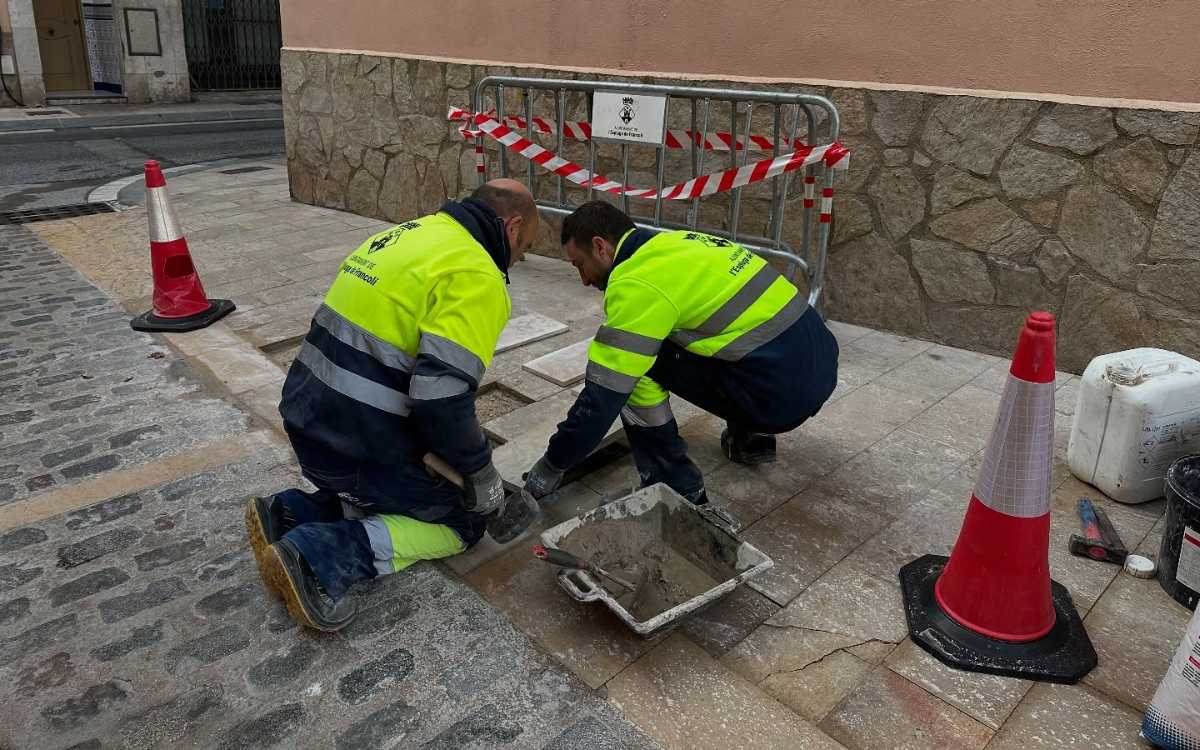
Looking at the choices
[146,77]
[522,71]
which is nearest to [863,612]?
[522,71]

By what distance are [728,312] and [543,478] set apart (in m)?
0.88

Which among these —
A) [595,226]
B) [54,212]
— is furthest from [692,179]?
[54,212]

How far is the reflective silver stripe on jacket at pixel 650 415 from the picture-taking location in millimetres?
3223

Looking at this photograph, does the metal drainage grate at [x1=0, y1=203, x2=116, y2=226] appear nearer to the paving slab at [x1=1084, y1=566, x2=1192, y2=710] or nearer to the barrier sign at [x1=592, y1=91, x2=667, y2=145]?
the barrier sign at [x1=592, y1=91, x2=667, y2=145]

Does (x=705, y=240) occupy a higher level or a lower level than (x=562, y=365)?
higher

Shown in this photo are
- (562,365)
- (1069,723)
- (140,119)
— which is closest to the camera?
(1069,723)

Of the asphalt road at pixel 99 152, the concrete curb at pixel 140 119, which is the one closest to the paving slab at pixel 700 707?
the asphalt road at pixel 99 152

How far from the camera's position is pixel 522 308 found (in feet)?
18.5

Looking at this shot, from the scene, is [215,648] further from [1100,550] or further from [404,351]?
[1100,550]

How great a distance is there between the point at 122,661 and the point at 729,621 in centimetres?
179

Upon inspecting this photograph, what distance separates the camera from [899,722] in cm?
231

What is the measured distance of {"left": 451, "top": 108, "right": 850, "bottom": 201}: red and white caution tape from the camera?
4719 millimetres

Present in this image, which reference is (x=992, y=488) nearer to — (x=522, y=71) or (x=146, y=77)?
(x=522, y=71)

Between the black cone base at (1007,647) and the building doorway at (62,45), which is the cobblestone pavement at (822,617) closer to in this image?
the black cone base at (1007,647)
